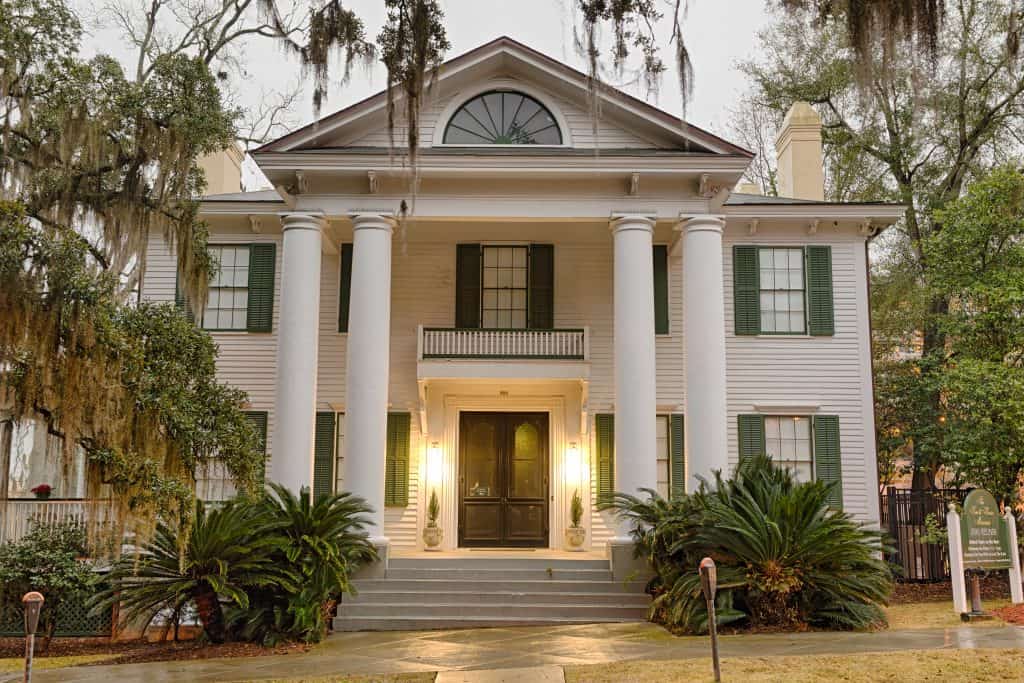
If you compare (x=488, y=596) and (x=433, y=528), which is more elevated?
(x=433, y=528)

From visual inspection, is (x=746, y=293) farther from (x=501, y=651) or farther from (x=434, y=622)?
(x=501, y=651)

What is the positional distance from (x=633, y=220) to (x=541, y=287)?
2874mm

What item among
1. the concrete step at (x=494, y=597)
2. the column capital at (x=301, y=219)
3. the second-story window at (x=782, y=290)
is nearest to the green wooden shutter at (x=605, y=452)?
the second-story window at (x=782, y=290)

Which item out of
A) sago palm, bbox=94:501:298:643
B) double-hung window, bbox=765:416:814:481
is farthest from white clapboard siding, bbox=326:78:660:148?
sago palm, bbox=94:501:298:643

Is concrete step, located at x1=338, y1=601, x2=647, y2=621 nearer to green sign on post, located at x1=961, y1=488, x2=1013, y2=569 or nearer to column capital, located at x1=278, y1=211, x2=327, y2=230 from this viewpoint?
green sign on post, located at x1=961, y1=488, x2=1013, y2=569

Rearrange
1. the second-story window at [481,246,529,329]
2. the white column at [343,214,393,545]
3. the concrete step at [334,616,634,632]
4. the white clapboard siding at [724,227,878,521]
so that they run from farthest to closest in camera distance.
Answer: the second-story window at [481,246,529,329], the white clapboard siding at [724,227,878,521], the white column at [343,214,393,545], the concrete step at [334,616,634,632]

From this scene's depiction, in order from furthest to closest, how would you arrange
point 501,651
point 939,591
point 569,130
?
point 939,591
point 569,130
point 501,651

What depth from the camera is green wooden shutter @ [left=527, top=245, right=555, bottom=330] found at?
16422 millimetres

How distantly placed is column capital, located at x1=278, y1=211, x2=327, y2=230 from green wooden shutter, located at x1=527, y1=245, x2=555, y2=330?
4.01 m

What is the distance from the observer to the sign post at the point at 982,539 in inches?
460

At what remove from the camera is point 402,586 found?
1288 cm

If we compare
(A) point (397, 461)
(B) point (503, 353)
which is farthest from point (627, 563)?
(A) point (397, 461)

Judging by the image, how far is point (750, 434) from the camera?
1619 centimetres

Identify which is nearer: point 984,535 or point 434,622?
point 984,535
